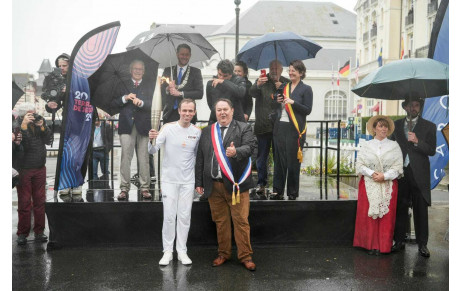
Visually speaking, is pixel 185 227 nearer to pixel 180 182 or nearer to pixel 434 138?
pixel 180 182

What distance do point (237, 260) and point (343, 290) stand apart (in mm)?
1229

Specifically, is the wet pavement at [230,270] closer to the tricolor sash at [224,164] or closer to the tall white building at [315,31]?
the tricolor sash at [224,164]

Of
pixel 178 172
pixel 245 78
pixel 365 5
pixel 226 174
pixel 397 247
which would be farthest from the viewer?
pixel 365 5

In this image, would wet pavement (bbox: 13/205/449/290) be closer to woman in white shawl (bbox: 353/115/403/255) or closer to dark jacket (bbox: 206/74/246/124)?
woman in white shawl (bbox: 353/115/403/255)

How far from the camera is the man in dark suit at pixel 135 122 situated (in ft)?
18.8

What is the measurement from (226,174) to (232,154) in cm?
26

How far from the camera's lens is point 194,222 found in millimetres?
5586

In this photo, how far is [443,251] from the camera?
18.4 feet

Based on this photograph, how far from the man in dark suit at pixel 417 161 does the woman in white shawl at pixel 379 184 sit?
0.16 metres

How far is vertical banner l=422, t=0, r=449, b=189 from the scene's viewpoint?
584 cm

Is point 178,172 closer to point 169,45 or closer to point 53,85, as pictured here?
point 169,45

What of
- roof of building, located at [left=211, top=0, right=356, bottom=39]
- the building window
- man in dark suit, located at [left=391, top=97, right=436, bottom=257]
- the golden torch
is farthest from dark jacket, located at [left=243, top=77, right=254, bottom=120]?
the building window

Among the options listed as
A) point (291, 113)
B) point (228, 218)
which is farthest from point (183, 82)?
point (228, 218)

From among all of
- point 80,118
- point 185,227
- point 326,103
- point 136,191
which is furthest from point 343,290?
point 326,103
